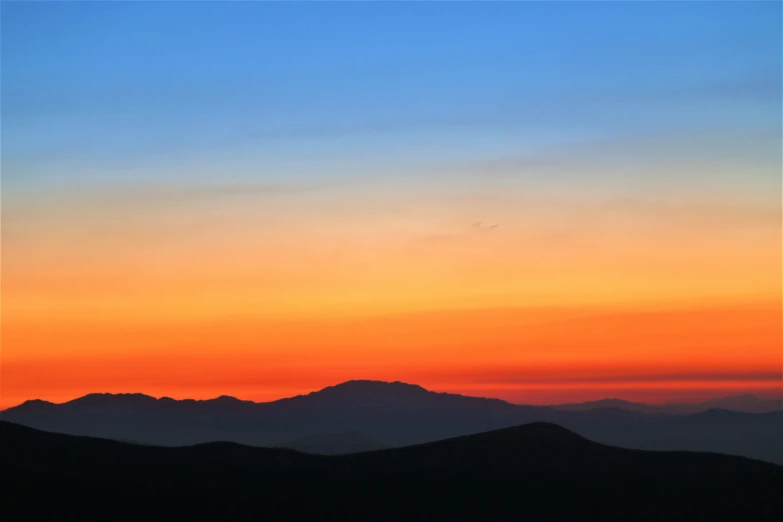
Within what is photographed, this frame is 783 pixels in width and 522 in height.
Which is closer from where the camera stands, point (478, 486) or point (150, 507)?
point (150, 507)

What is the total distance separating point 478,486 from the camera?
201 feet

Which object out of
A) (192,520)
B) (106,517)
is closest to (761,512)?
(192,520)

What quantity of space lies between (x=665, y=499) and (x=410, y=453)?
1909cm

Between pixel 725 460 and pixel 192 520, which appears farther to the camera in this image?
pixel 725 460

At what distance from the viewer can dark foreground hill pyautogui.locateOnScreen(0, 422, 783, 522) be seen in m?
49.8

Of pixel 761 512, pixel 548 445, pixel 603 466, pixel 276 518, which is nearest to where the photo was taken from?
pixel 276 518

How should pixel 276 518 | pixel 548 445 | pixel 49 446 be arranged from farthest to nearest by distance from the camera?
pixel 548 445, pixel 49 446, pixel 276 518

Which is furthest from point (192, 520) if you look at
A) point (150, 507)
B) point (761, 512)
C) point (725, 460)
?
point (725, 460)

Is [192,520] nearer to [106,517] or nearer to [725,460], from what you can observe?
[106,517]

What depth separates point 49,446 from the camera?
59750mm

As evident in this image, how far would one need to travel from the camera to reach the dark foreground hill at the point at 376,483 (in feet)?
163

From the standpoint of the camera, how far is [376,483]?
60500 millimetres

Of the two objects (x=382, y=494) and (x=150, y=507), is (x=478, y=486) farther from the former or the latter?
(x=150, y=507)

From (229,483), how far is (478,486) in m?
16.1
